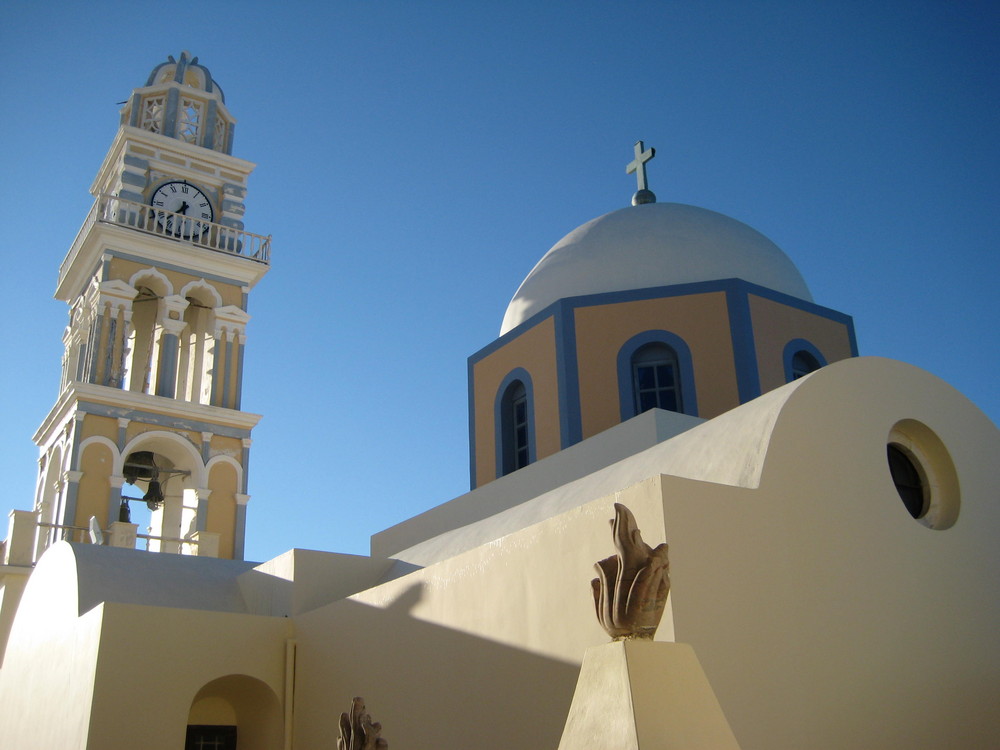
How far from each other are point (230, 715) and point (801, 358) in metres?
6.89

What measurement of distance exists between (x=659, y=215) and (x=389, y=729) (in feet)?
23.3

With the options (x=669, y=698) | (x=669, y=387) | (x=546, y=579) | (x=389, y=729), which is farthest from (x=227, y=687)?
(x=669, y=698)

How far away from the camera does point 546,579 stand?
6.56 metres

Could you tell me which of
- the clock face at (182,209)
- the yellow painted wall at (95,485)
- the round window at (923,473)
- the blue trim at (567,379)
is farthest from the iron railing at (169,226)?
the round window at (923,473)

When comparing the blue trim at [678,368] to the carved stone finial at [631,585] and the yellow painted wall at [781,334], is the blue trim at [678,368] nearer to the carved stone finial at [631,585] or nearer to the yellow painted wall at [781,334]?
the yellow painted wall at [781,334]

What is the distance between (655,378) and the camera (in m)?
11.3

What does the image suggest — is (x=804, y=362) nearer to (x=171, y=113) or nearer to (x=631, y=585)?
(x=631, y=585)

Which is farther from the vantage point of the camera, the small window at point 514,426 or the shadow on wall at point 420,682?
the small window at point 514,426

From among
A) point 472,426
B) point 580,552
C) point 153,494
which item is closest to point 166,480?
point 153,494

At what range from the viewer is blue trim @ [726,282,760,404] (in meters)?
10.7

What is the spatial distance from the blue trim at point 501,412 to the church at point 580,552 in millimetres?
41

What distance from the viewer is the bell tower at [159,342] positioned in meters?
14.8

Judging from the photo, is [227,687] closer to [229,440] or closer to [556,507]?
[556,507]

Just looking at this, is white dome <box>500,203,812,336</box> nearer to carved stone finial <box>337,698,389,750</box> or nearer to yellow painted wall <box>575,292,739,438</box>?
yellow painted wall <box>575,292,739,438</box>
